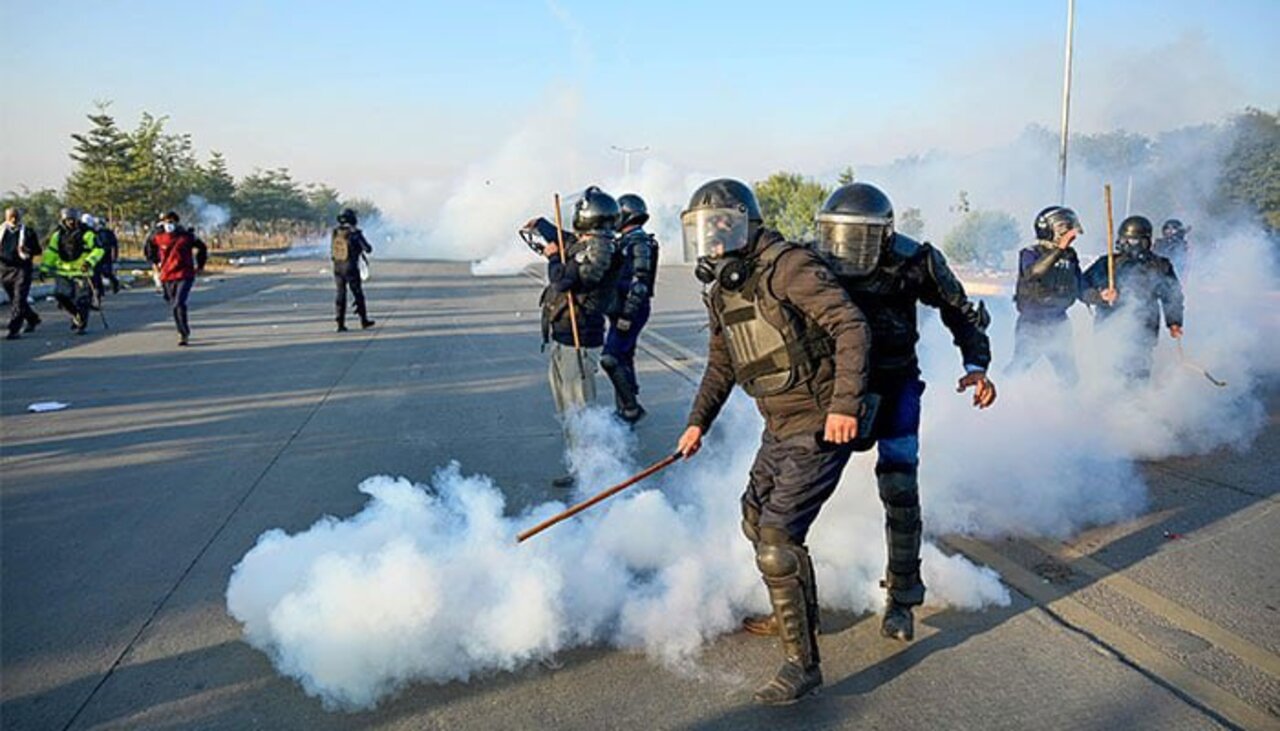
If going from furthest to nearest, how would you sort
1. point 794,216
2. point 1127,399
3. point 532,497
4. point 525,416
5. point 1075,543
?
1. point 794,216
2. point 525,416
3. point 1127,399
4. point 532,497
5. point 1075,543

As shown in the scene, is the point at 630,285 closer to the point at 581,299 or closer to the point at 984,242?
the point at 581,299

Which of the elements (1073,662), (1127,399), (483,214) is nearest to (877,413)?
(1073,662)

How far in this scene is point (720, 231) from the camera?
3.10m

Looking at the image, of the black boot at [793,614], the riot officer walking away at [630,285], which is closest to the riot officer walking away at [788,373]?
the black boot at [793,614]

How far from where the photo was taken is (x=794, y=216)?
36219 mm

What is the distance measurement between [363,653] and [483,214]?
52745mm

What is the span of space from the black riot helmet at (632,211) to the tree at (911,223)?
72.9ft

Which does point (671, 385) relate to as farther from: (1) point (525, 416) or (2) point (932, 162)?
(2) point (932, 162)

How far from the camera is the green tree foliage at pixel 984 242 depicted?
90.6ft

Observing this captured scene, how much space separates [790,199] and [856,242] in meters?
38.2

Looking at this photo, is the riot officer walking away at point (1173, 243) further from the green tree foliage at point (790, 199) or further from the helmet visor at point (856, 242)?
the green tree foliage at point (790, 199)

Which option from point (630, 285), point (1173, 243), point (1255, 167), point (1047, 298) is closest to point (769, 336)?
point (630, 285)

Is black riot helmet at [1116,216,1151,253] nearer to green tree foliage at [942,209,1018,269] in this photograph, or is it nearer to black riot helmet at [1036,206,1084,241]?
black riot helmet at [1036,206,1084,241]

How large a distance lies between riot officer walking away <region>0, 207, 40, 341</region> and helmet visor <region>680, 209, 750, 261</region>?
11961 millimetres
